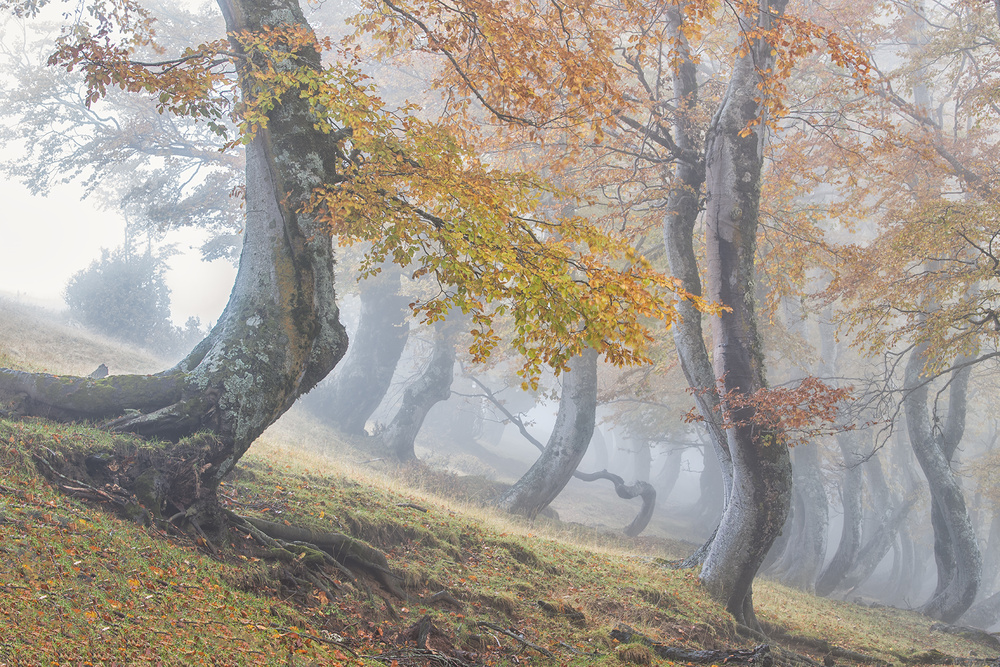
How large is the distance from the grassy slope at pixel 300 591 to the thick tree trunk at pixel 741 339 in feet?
2.69

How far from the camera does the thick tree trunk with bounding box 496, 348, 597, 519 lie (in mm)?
16297

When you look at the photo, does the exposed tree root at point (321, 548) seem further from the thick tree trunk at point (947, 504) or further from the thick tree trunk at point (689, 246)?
the thick tree trunk at point (947, 504)

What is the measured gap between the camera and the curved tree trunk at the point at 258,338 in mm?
5793

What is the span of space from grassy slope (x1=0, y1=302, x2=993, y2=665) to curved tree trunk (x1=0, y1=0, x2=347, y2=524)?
1.64 feet

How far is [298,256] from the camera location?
→ 6.28 meters

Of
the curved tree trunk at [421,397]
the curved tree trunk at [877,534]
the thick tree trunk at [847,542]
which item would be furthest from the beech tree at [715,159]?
the curved tree trunk at [877,534]

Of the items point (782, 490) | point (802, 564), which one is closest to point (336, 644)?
point (782, 490)

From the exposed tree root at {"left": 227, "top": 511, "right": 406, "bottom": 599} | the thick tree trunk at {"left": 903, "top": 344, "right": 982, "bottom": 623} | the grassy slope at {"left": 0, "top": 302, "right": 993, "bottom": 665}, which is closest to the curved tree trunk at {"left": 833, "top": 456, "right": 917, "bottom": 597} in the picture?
the thick tree trunk at {"left": 903, "top": 344, "right": 982, "bottom": 623}

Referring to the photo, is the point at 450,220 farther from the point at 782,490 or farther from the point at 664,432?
the point at 664,432

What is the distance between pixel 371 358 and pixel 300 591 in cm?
2146

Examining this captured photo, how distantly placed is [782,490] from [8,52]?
29605mm

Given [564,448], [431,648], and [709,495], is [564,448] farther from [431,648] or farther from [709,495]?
[709,495]

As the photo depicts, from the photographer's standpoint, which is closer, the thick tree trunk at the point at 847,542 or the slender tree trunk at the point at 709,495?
the thick tree trunk at the point at 847,542

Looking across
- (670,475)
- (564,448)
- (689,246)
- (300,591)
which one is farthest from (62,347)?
(670,475)
